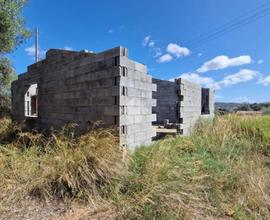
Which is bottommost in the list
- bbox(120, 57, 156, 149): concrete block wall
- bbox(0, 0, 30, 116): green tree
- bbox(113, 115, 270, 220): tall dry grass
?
bbox(113, 115, 270, 220): tall dry grass

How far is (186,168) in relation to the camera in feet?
14.0

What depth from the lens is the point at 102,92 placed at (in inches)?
207

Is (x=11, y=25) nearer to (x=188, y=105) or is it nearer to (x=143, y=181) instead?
(x=188, y=105)

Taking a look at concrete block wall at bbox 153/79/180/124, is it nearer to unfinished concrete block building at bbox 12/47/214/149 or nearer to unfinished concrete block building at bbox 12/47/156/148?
unfinished concrete block building at bbox 12/47/214/149

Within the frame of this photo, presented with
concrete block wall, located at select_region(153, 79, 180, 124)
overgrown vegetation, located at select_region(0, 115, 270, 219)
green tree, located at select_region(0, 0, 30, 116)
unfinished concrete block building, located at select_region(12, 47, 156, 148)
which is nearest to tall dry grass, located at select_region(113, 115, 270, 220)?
overgrown vegetation, located at select_region(0, 115, 270, 219)

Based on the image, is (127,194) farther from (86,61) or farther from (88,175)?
(86,61)

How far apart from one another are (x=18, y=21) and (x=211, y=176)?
907 centimetres

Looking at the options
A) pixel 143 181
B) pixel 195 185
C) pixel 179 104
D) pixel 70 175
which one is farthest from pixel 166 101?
pixel 70 175

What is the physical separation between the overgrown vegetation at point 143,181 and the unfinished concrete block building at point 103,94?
2.17ft

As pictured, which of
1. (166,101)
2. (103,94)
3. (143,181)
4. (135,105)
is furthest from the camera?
(166,101)

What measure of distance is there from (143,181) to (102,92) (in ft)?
7.57

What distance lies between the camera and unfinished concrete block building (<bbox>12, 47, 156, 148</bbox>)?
4.92 metres

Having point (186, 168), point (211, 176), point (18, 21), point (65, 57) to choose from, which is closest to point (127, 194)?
point (186, 168)

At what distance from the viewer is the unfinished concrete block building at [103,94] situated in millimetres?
4941
